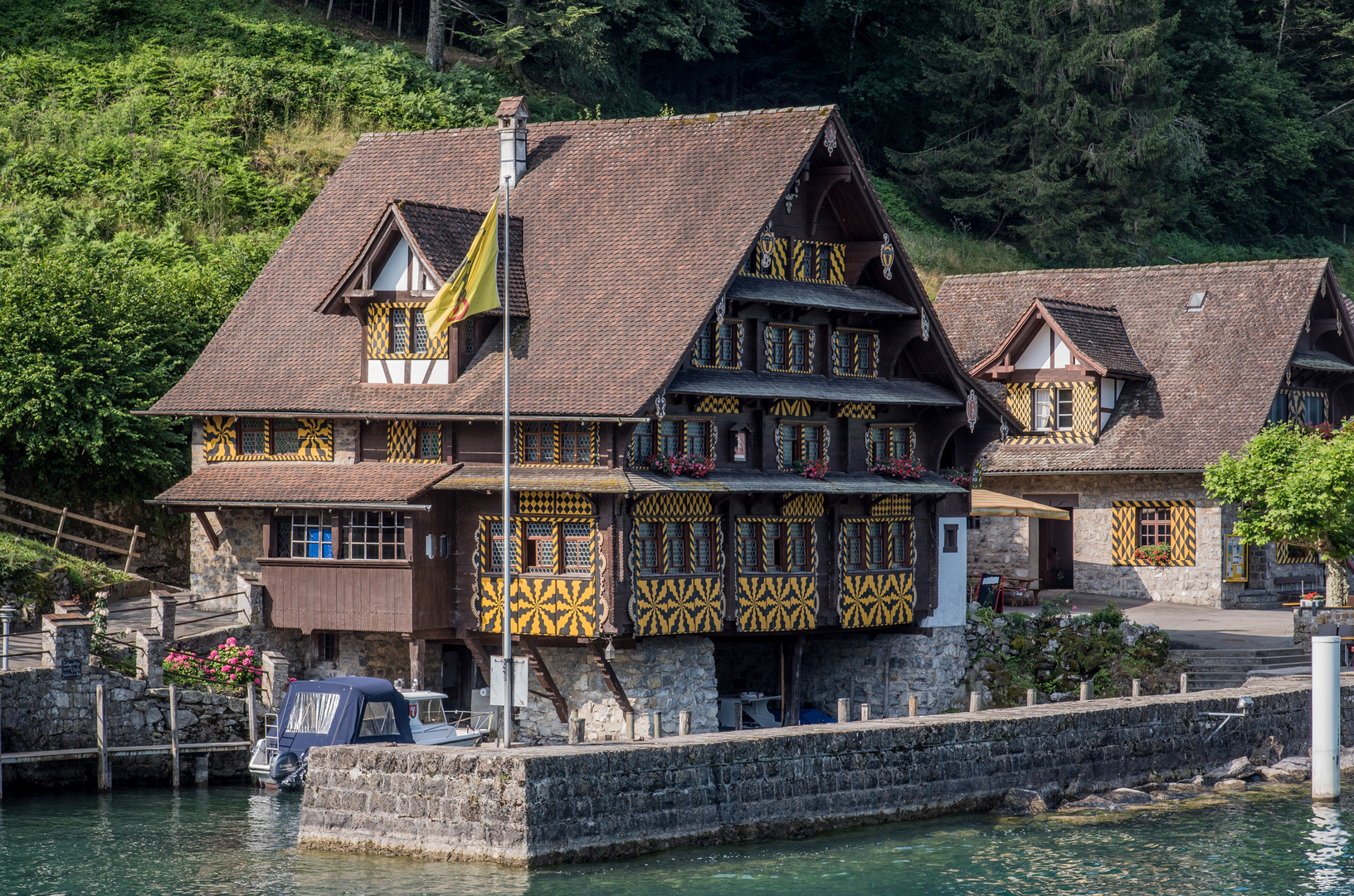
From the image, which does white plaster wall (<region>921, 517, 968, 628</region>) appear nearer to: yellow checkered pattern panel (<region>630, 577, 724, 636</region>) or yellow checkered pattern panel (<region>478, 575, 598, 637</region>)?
yellow checkered pattern panel (<region>630, 577, 724, 636</region>)

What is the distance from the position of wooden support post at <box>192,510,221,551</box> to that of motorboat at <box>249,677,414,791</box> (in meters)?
6.39

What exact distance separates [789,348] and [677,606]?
19.8ft

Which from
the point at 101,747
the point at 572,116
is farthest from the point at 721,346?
the point at 572,116

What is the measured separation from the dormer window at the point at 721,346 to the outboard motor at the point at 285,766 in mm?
10213

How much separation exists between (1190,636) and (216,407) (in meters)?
21.3

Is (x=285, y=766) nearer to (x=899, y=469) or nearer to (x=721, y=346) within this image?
(x=721, y=346)

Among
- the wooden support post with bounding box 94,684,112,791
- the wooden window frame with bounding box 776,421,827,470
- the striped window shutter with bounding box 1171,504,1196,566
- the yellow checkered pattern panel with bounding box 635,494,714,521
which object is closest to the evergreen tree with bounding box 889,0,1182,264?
the striped window shutter with bounding box 1171,504,1196,566

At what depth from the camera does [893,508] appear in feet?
127

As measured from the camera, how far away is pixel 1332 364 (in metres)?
49.9

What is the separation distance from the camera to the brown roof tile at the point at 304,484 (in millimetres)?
34781

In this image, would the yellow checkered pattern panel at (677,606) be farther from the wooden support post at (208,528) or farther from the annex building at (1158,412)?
the annex building at (1158,412)

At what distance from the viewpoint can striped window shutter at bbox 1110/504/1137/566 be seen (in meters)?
48.6

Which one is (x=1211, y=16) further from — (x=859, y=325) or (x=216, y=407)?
(x=216, y=407)

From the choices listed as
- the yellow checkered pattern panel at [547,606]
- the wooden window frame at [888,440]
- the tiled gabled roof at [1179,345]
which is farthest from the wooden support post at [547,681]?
the tiled gabled roof at [1179,345]
